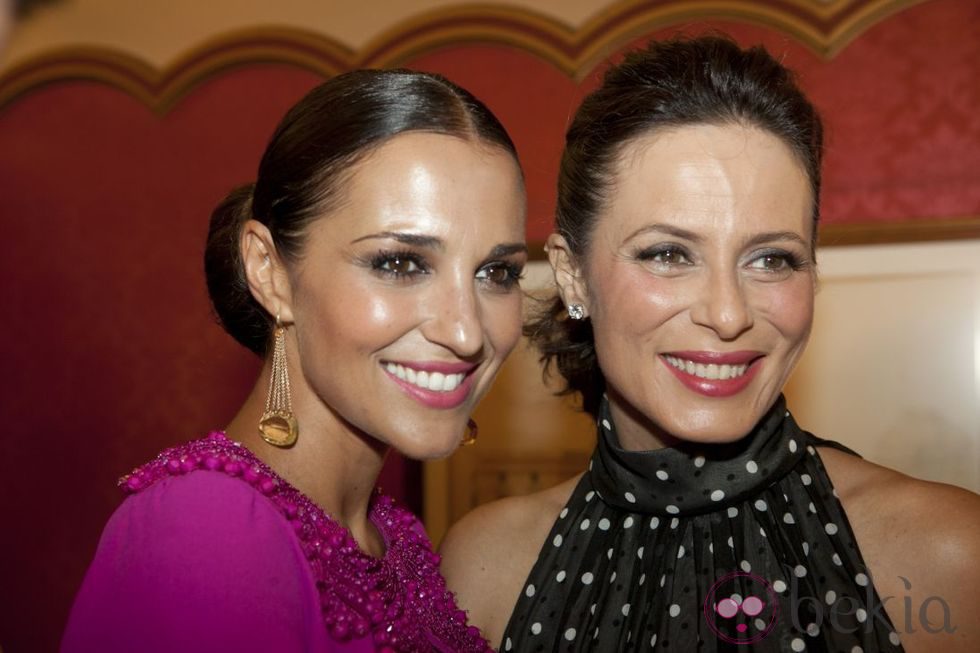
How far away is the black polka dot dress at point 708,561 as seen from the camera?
1.74m

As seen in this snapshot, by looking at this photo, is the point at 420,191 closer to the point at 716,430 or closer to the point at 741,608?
the point at 716,430

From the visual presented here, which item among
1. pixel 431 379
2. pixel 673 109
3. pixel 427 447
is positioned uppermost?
pixel 673 109

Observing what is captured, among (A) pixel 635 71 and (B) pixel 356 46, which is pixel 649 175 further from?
(B) pixel 356 46

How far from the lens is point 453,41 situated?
3.52 meters

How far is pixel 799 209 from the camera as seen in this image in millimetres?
1814

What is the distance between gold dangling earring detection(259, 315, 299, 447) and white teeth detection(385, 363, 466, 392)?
0.63 feet

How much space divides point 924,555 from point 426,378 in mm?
853

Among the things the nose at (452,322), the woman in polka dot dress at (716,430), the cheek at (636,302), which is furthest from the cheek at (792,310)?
the nose at (452,322)

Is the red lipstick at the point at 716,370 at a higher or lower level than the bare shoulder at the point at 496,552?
higher

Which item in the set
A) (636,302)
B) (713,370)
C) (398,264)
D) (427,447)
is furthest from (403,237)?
(713,370)

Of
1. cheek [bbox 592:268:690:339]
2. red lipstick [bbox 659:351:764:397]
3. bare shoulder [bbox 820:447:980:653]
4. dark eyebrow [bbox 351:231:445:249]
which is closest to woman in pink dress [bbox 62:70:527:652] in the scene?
dark eyebrow [bbox 351:231:445:249]

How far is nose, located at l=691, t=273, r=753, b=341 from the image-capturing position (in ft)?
5.63

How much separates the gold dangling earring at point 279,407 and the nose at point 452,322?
26 centimetres

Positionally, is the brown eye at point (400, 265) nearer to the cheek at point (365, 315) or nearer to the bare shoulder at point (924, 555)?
the cheek at point (365, 315)
